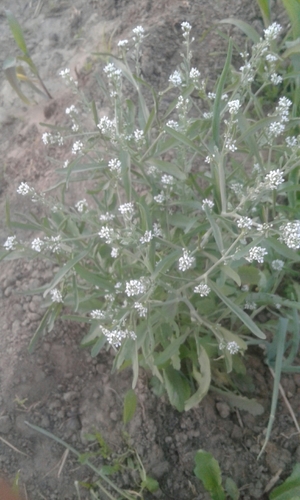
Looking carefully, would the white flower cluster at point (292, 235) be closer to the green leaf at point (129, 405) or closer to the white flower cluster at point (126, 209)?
the white flower cluster at point (126, 209)

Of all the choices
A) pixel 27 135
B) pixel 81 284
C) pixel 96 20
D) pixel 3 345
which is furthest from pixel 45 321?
pixel 96 20

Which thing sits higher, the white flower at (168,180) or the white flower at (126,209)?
the white flower at (126,209)

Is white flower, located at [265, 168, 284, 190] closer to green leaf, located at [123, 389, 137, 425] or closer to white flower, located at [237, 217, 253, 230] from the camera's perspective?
white flower, located at [237, 217, 253, 230]

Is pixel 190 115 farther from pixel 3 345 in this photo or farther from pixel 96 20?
pixel 3 345

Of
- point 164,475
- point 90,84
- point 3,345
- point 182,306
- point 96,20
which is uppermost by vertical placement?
point 96,20

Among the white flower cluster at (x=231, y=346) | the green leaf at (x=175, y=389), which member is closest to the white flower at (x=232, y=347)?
the white flower cluster at (x=231, y=346)

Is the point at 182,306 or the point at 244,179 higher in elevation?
the point at 244,179

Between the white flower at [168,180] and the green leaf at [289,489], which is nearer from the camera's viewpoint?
the white flower at [168,180]

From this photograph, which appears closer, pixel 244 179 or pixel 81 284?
pixel 244 179
